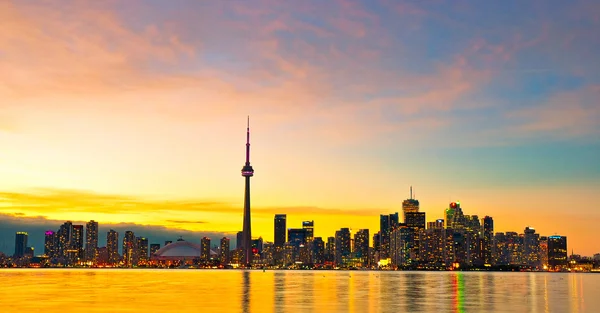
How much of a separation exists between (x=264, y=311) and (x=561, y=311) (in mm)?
39098

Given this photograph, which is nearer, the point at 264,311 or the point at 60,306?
the point at 264,311

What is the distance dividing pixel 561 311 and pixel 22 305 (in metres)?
71.0

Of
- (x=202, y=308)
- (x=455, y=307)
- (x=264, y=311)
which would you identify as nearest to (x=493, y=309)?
(x=455, y=307)

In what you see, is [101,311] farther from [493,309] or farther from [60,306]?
[493,309]

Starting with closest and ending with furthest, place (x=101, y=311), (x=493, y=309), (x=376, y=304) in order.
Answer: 1. (x=101, y=311)
2. (x=493, y=309)
3. (x=376, y=304)

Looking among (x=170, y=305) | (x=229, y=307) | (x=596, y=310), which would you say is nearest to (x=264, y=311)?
(x=229, y=307)

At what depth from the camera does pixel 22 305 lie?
8888 centimetres

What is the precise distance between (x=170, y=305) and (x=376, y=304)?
2886 centimetres

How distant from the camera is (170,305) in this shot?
91.2 meters

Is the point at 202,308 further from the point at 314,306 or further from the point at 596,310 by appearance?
the point at 596,310

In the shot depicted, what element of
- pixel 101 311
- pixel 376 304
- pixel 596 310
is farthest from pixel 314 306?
pixel 596 310

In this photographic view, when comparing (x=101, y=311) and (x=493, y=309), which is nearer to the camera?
(x=101, y=311)

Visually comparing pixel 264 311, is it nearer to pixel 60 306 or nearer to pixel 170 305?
pixel 170 305

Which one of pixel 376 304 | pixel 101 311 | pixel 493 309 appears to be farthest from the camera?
pixel 376 304
